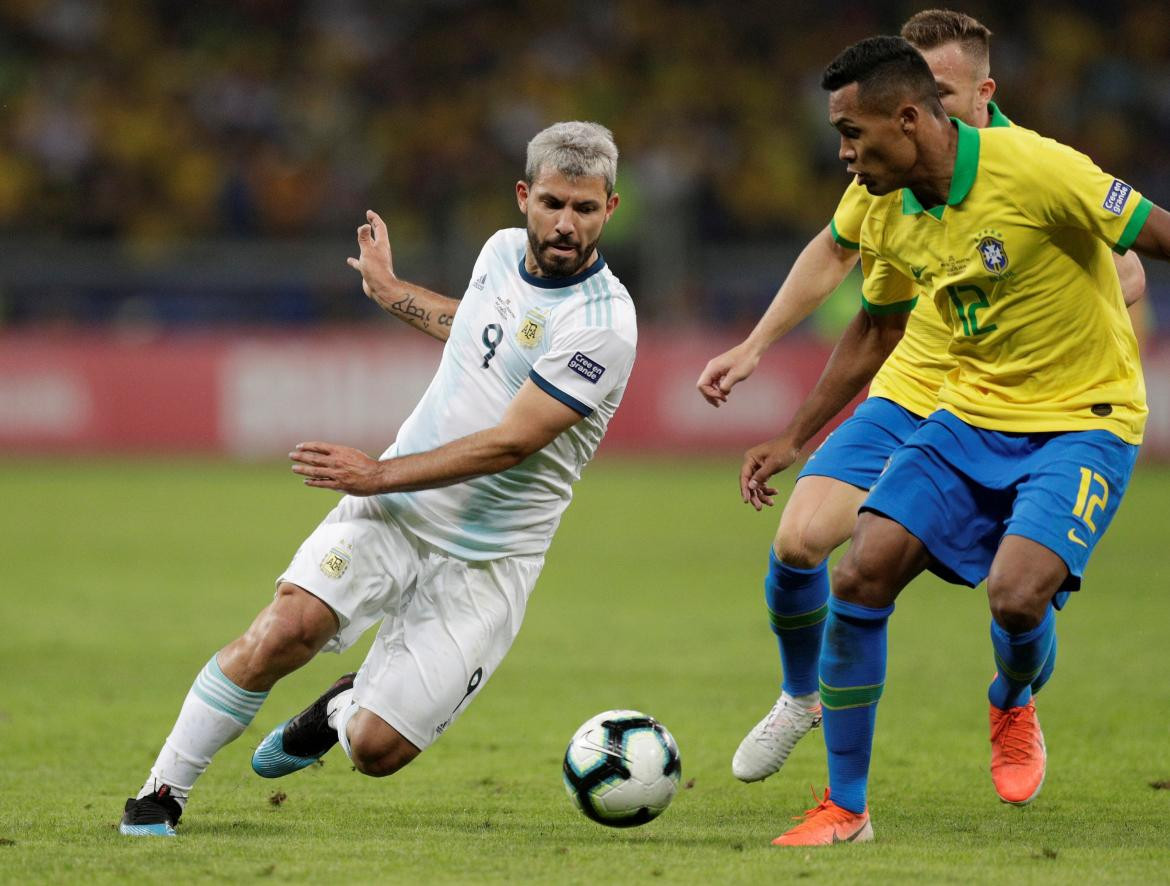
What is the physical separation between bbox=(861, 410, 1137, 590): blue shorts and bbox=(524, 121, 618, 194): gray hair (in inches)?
50.4

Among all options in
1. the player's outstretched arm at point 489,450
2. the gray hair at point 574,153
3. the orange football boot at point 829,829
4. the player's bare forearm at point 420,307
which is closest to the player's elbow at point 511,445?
the player's outstretched arm at point 489,450

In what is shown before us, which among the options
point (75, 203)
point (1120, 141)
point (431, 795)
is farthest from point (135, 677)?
point (1120, 141)

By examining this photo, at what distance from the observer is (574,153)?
525 cm

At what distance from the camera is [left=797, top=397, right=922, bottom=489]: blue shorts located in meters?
5.97

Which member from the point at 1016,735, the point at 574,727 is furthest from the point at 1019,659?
the point at 574,727

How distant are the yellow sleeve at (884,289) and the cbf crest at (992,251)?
0.61m

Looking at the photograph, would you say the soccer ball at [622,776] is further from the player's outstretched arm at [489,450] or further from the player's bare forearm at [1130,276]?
the player's bare forearm at [1130,276]

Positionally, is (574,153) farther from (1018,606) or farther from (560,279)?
(1018,606)

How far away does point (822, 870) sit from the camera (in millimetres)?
4523

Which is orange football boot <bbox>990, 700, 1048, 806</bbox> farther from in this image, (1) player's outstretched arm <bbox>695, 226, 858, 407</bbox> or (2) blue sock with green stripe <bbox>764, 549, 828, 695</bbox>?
(1) player's outstretched arm <bbox>695, 226, 858, 407</bbox>

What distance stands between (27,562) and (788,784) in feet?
25.7

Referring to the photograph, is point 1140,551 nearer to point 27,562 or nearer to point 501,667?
point 501,667

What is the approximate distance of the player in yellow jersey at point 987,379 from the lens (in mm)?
4906

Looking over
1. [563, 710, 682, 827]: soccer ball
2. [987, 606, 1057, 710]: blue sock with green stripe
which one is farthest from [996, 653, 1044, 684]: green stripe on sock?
[563, 710, 682, 827]: soccer ball
